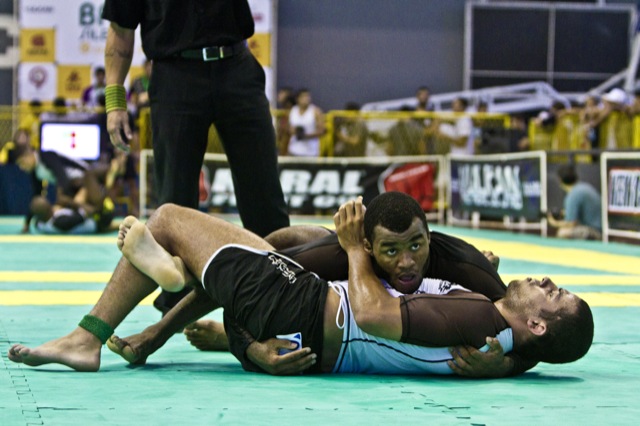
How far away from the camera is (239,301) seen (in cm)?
428

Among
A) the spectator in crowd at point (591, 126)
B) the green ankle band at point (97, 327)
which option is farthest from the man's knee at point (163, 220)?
the spectator in crowd at point (591, 126)

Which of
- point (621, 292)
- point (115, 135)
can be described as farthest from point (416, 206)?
point (621, 292)

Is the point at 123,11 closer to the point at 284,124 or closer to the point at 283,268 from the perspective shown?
the point at 283,268

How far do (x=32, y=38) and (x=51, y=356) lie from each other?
62.2 feet

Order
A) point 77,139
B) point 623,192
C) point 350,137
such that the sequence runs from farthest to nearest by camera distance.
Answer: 1. point 350,137
2. point 77,139
3. point 623,192

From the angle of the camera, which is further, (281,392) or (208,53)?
(208,53)

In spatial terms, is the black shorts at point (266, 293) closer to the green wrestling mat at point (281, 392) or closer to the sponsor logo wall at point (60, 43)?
the green wrestling mat at point (281, 392)

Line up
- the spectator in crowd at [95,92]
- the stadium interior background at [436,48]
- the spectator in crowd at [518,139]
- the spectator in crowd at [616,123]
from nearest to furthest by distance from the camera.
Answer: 1. the spectator in crowd at [616,123]
2. the spectator in crowd at [518,139]
3. the spectator in crowd at [95,92]
4. the stadium interior background at [436,48]

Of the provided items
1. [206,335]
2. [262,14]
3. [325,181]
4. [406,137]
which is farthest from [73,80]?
[206,335]

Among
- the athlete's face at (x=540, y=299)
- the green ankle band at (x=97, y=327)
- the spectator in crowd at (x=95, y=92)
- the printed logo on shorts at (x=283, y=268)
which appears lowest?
the green ankle band at (x=97, y=327)

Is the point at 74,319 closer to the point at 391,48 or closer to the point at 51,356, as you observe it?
the point at 51,356

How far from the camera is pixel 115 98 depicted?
558cm

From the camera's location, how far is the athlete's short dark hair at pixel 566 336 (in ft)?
13.7

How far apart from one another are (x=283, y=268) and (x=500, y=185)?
12274 mm
